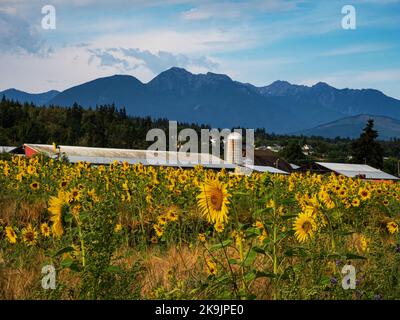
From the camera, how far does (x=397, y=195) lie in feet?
35.1

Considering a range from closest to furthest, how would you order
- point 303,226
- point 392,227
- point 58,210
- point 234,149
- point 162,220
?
point 58,210, point 303,226, point 162,220, point 392,227, point 234,149

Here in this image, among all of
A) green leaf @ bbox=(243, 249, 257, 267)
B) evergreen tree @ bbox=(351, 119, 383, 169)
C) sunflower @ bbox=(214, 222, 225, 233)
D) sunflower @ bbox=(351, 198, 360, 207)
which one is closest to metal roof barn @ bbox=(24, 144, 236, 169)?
sunflower @ bbox=(351, 198, 360, 207)

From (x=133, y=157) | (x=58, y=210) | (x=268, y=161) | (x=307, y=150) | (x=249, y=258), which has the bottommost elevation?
(x=268, y=161)

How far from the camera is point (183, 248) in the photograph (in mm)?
6199

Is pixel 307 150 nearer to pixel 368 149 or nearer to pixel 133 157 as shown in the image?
pixel 368 149

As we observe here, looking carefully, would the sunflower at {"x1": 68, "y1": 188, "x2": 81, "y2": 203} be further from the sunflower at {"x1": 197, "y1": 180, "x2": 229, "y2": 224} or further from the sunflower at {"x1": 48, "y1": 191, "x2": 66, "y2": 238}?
the sunflower at {"x1": 197, "y1": 180, "x2": 229, "y2": 224}

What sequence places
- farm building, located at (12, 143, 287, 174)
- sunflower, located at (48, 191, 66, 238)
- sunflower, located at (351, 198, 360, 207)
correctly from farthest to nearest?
farm building, located at (12, 143, 287, 174), sunflower, located at (351, 198, 360, 207), sunflower, located at (48, 191, 66, 238)

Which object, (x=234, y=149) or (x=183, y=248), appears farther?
(x=234, y=149)

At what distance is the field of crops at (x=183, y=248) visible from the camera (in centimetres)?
345

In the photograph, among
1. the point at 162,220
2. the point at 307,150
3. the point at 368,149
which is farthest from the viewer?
the point at 307,150

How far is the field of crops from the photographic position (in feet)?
11.3

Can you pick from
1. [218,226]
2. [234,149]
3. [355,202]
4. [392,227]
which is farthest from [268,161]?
[218,226]

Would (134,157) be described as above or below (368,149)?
below
